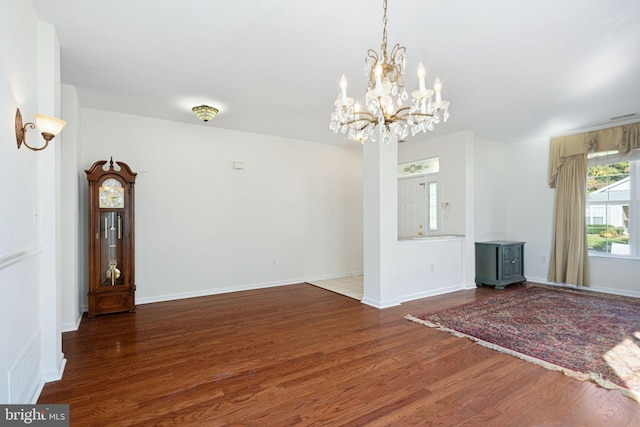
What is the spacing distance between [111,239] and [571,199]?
7.10 m

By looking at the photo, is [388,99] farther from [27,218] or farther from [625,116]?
[625,116]

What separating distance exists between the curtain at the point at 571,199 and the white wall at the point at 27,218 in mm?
6971

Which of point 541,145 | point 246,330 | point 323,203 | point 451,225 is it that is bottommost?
point 246,330

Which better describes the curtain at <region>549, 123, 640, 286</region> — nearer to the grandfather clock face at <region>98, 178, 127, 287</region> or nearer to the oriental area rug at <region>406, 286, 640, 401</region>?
the oriental area rug at <region>406, 286, 640, 401</region>

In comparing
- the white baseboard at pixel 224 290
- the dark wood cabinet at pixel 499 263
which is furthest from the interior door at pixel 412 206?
the white baseboard at pixel 224 290

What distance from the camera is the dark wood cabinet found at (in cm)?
551

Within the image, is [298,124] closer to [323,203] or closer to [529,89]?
[323,203]

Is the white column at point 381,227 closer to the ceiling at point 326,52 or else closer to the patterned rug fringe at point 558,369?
the ceiling at point 326,52

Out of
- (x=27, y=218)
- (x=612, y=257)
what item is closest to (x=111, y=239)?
(x=27, y=218)

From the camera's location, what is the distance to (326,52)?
2816 millimetres

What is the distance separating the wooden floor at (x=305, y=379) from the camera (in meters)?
1.99

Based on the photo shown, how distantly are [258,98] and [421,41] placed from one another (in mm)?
2031

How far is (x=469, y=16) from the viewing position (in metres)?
2.30

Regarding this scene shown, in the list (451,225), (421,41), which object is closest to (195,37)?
(421,41)
